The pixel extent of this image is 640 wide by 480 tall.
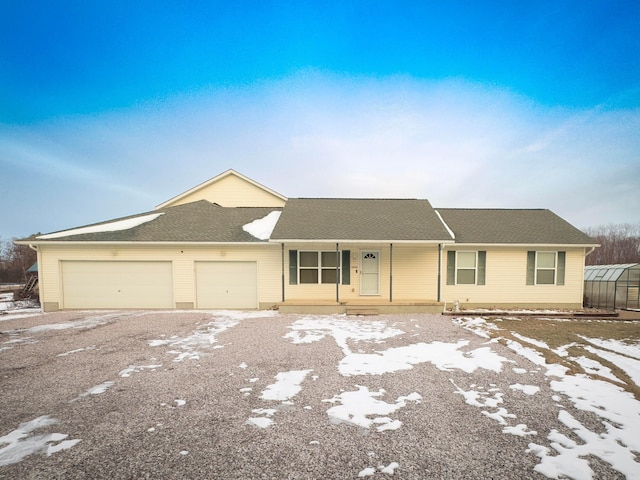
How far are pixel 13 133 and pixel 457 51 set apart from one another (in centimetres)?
4689

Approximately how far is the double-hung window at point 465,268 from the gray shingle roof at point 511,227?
72 centimetres

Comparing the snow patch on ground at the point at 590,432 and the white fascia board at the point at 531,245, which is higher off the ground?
the white fascia board at the point at 531,245

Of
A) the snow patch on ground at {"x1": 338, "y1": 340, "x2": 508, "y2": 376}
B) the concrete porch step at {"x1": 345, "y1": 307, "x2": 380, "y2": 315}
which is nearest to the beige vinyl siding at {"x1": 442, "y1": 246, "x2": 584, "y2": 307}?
the concrete porch step at {"x1": 345, "y1": 307, "x2": 380, "y2": 315}

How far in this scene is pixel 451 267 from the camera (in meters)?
12.1

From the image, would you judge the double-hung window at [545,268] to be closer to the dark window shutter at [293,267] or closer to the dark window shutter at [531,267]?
the dark window shutter at [531,267]

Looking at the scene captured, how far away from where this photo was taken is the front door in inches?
465

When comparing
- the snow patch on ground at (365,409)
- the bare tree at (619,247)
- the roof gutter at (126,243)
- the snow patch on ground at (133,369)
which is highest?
the roof gutter at (126,243)

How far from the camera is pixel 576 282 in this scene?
474 inches

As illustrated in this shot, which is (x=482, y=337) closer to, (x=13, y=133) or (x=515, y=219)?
(x=515, y=219)

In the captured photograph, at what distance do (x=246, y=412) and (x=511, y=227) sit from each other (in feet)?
48.0

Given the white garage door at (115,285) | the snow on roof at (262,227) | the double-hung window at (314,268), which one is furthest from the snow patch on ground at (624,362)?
the white garage door at (115,285)

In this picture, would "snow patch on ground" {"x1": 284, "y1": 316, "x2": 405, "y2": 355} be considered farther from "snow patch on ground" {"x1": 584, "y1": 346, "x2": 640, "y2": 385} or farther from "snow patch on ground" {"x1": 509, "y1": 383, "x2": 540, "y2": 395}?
"snow patch on ground" {"x1": 584, "y1": 346, "x2": 640, "y2": 385}

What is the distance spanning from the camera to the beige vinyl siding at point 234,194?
17812mm

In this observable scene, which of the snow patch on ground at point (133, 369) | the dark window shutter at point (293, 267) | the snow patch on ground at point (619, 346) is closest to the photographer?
the snow patch on ground at point (133, 369)
